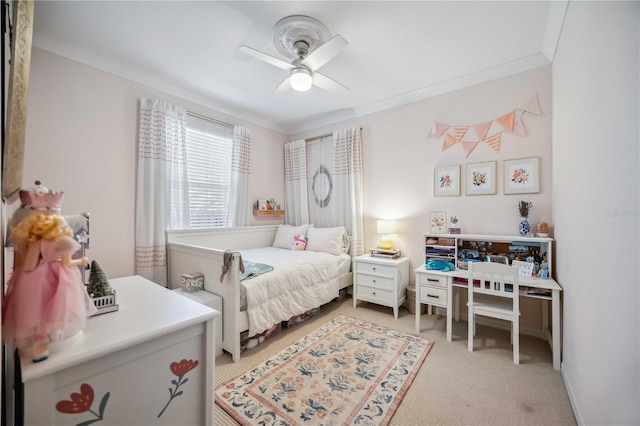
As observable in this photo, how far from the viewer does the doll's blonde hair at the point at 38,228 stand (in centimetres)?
70

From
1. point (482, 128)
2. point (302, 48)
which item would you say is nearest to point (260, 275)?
point (302, 48)

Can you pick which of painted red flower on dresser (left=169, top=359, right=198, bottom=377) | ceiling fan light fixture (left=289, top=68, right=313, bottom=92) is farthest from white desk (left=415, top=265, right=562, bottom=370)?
painted red flower on dresser (left=169, top=359, right=198, bottom=377)

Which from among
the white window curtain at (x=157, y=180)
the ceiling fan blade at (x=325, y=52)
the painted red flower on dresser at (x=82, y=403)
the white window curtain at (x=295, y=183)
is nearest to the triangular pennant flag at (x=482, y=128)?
the ceiling fan blade at (x=325, y=52)

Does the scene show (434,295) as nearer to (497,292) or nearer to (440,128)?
(497,292)

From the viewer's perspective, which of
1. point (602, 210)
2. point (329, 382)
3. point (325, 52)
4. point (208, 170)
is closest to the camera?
point (602, 210)

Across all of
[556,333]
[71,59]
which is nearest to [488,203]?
[556,333]

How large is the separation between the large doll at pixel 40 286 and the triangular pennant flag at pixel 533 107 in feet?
11.1

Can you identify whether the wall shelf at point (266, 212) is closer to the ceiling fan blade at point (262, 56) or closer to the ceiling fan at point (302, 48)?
the ceiling fan at point (302, 48)

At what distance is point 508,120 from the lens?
261cm

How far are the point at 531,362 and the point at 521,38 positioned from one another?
2.60 metres

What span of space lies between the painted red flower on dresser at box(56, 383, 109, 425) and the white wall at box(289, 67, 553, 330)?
3.04 m

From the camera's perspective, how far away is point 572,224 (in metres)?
1.70

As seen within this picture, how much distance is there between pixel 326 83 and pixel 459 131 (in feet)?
5.24

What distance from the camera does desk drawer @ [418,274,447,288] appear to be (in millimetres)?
2484
